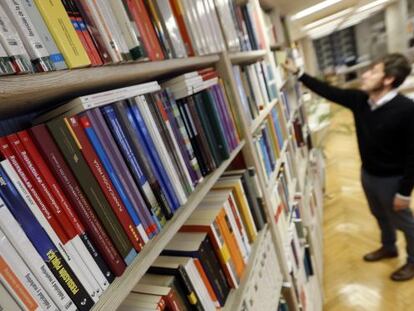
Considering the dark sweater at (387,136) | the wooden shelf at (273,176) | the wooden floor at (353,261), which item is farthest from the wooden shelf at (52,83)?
the wooden floor at (353,261)

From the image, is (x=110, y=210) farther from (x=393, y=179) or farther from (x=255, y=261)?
(x=393, y=179)

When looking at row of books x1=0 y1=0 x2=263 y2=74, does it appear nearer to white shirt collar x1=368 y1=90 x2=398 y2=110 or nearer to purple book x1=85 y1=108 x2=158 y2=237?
purple book x1=85 y1=108 x2=158 y2=237

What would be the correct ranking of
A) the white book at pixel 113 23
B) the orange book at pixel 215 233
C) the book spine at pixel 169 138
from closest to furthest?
the white book at pixel 113 23 → the book spine at pixel 169 138 → the orange book at pixel 215 233

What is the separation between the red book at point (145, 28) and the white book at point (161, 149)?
0.47ft

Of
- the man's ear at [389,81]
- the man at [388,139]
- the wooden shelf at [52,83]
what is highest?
the wooden shelf at [52,83]

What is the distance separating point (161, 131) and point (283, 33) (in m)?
2.59

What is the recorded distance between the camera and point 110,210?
497mm

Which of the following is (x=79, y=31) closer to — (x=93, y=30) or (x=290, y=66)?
(x=93, y=30)

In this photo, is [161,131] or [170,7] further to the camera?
[170,7]

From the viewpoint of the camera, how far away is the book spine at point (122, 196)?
1.60 ft

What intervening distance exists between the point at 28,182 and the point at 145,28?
1.54 feet

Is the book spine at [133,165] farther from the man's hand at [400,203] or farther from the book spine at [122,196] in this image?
the man's hand at [400,203]

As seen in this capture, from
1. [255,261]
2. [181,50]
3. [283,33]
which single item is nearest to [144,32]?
[181,50]

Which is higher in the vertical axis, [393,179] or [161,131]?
[161,131]
